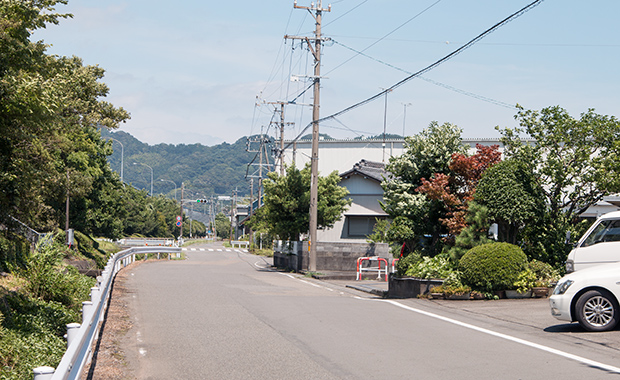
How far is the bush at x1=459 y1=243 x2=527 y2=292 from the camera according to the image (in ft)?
53.6

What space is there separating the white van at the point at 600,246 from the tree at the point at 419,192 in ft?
21.8

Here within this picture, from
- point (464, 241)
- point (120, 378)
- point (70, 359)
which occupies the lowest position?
point (120, 378)

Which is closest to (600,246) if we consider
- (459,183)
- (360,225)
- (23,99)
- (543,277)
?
(543,277)

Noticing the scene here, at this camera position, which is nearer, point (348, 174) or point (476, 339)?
point (476, 339)

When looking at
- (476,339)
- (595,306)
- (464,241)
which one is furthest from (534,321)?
(464,241)

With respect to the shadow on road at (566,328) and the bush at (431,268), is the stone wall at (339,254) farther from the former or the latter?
the shadow on road at (566,328)

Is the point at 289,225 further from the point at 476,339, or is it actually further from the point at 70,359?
the point at 70,359

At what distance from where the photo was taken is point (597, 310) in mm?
11000

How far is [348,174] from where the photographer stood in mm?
41219

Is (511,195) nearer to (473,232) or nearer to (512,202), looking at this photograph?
(512,202)

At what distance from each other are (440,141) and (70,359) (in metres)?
17.9

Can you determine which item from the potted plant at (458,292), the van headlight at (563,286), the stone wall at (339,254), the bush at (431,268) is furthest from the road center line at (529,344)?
the stone wall at (339,254)

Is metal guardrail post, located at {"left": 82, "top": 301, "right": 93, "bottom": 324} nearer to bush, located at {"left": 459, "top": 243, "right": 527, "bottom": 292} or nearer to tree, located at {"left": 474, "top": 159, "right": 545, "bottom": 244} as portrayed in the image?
bush, located at {"left": 459, "top": 243, "right": 527, "bottom": 292}

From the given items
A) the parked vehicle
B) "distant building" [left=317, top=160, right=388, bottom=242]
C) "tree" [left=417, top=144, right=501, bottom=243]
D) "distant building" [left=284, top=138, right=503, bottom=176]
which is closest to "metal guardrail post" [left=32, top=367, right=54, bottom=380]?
the parked vehicle
